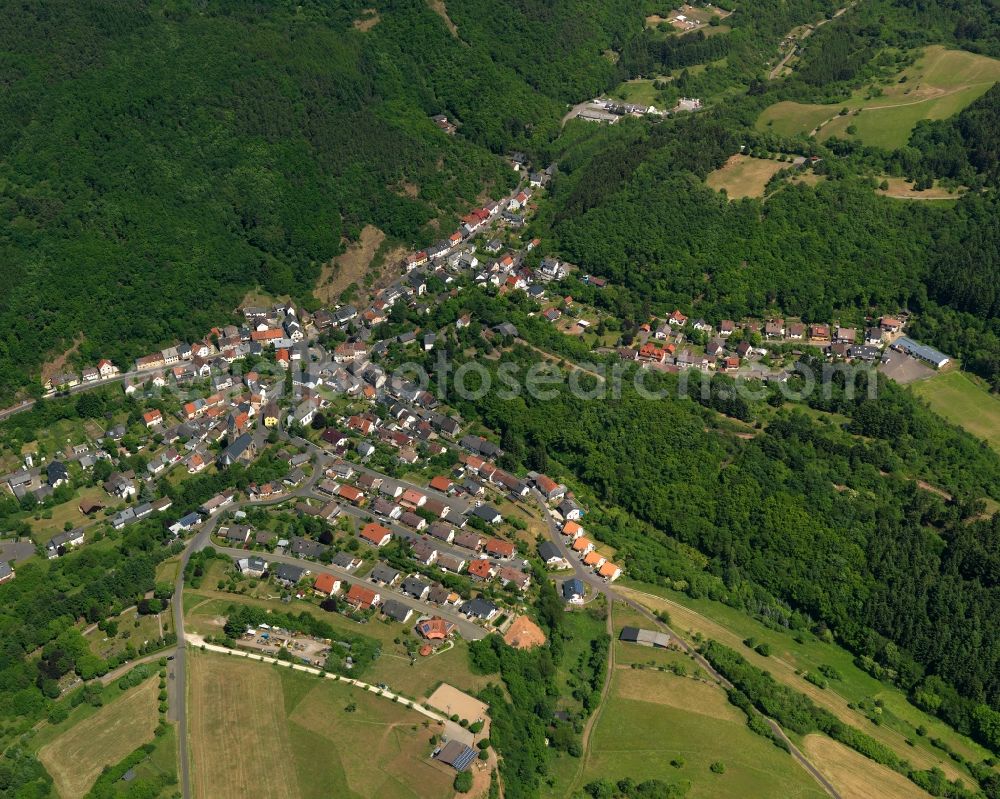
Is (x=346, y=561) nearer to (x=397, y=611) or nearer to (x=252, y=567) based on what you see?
(x=252, y=567)

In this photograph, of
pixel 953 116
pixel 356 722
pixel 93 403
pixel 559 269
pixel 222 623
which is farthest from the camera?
pixel 953 116

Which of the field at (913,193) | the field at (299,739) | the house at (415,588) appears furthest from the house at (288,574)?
the field at (913,193)

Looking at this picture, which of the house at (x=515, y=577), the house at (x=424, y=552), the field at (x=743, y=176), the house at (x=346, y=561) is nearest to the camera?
the house at (x=515, y=577)

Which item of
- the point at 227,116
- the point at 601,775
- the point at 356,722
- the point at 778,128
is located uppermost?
the point at 227,116

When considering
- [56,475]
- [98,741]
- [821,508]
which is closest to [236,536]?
[56,475]

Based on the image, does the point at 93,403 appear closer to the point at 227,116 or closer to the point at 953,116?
the point at 227,116

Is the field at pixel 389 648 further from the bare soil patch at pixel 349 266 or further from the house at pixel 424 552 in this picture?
the bare soil patch at pixel 349 266

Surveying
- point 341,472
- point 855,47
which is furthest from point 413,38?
point 341,472
